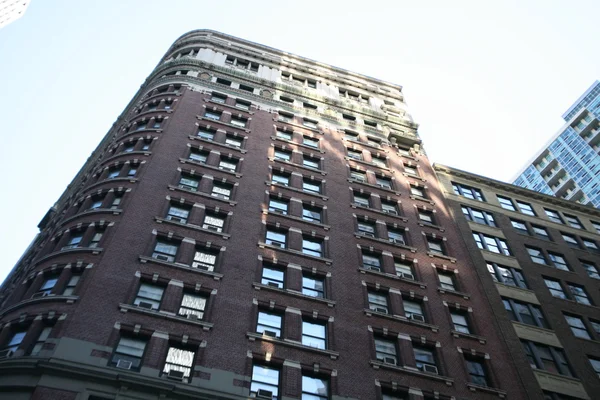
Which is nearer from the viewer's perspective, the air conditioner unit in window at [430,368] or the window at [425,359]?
the air conditioner unit in window at [430,368]

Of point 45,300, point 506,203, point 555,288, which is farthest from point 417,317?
point 506,203

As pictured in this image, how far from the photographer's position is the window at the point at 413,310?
3217 cm

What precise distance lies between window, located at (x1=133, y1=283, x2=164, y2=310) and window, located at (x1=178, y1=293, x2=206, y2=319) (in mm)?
1270

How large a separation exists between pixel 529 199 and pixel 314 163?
2203 cm

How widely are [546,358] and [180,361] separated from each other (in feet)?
75.9

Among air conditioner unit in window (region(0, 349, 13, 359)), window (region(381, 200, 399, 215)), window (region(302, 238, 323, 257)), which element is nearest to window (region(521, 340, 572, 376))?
window (region(381, 200, 399, 215))

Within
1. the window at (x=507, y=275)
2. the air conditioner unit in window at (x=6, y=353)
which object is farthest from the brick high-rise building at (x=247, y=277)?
the window at (x=507, y=275)

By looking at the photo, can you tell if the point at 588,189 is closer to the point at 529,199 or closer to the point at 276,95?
the point at 529,199

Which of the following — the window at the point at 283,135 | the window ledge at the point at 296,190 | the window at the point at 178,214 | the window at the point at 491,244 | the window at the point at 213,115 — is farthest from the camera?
the window at the point at 283,135

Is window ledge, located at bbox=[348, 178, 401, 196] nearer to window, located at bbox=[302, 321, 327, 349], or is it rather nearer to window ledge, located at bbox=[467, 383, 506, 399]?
window, located at bbox=[302, 321, 327, 349]

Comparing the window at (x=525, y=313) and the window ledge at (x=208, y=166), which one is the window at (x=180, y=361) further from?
the window at (x=525, y=313)

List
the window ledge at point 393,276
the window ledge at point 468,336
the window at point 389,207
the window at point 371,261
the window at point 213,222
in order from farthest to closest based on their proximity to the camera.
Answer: the window at point 389,207
the window at point 371,261
the window ledge at point 393,276
the window at point 213,222
the window ledge at point 468,336

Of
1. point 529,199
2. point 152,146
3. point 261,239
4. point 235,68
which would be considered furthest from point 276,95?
point 529,199

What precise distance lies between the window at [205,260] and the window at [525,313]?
Answer: 20.3 metres
